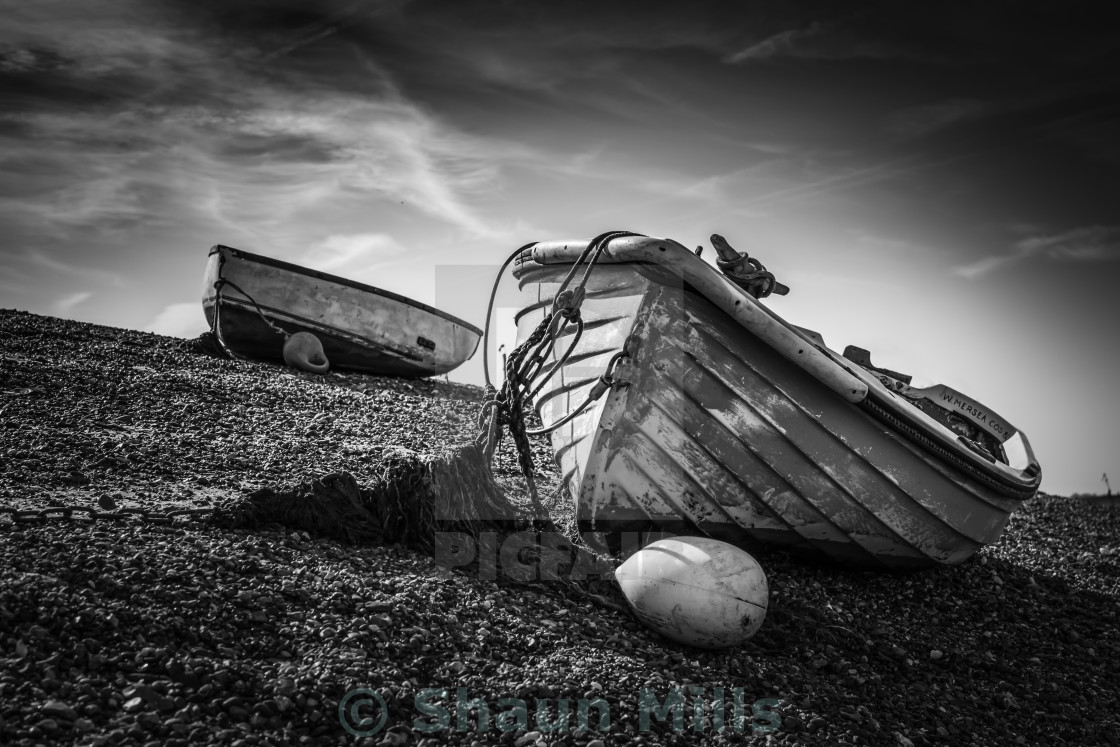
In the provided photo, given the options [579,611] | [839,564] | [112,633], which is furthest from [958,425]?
[112,633]

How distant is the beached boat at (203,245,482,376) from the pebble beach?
376 cm

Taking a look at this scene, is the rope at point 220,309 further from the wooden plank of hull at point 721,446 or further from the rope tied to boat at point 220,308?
the wooden plank of hull at point 721,446

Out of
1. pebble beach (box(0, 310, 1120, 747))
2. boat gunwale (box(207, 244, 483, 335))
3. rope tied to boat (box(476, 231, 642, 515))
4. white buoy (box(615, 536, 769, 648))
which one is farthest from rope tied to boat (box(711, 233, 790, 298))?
boat gunwale (box(207, 244, 483, 335))

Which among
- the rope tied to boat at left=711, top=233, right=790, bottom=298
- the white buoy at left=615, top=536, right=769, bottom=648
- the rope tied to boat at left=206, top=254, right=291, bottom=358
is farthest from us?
the rope tied to boat at left=206, top=254, right=291, bottom=358

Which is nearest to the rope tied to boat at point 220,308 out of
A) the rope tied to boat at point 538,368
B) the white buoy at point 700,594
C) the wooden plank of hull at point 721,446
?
the rope tied to boat at point 538,368

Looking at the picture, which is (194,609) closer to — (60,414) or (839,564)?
(60,414)

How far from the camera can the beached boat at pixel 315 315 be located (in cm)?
955

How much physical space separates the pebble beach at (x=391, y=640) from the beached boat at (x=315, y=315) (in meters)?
3.76

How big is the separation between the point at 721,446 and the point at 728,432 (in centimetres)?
10

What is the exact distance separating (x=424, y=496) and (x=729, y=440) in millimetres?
1818

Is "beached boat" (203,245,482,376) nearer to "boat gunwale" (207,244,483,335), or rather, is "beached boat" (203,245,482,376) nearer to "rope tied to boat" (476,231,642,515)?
"boat gunwale" (207,244,483,335)

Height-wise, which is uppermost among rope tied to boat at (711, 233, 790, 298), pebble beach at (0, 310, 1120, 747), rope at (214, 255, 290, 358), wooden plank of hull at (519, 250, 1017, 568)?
rope at (214, 255, 290, 358)

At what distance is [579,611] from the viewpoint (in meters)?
3.70

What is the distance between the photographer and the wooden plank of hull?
4.24 metres
